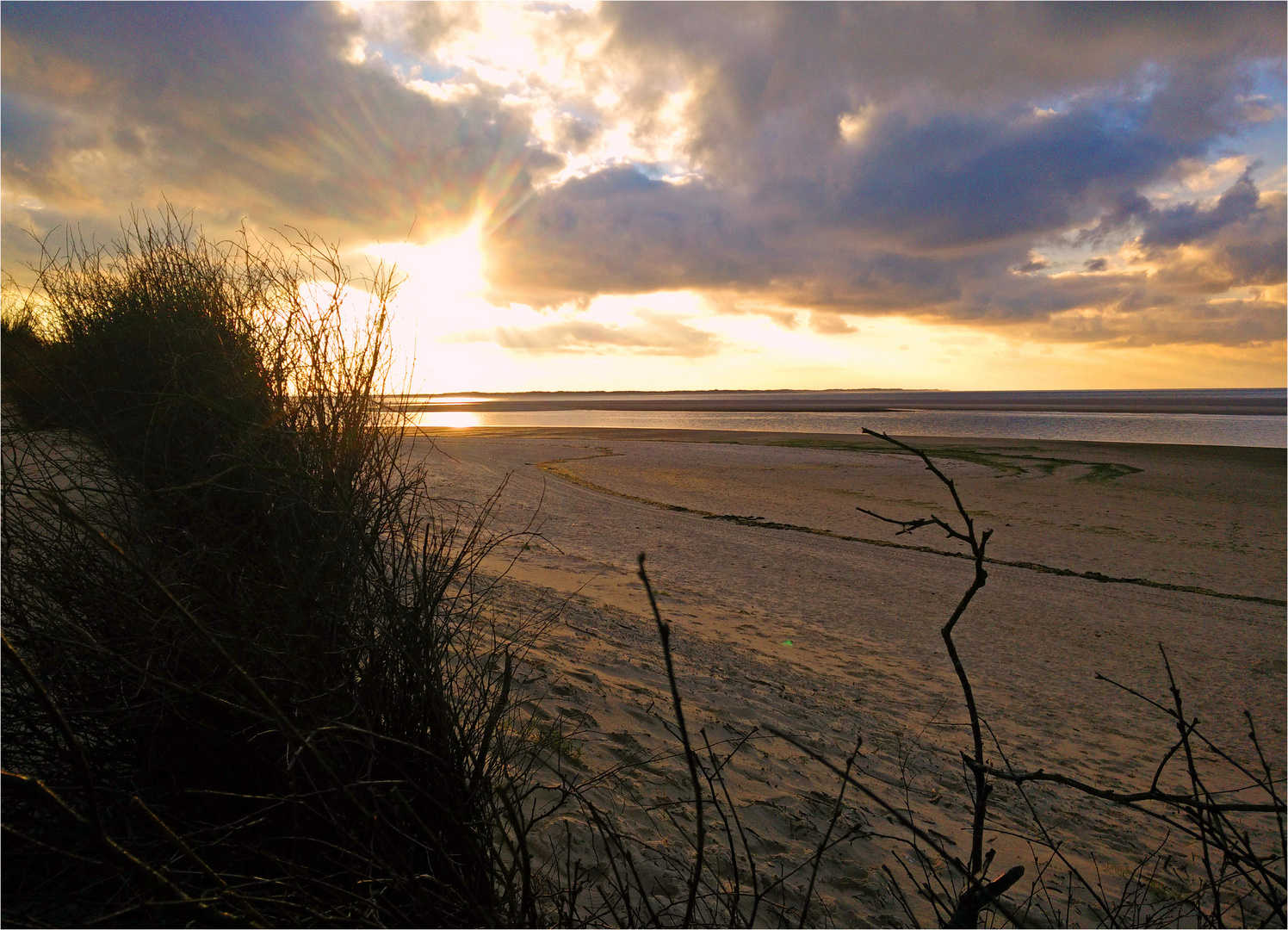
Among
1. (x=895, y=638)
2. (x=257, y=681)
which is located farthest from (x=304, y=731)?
(x=895, y=638)

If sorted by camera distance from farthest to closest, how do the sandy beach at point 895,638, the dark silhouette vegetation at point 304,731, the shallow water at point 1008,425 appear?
the shallow water at point 1008,425 < the sandy beach at point 895,638 < the dark silhouette vegetation at point 304,731

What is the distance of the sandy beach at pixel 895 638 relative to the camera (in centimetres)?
424

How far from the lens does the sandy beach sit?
424 centimetres

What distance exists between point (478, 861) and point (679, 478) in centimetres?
1773

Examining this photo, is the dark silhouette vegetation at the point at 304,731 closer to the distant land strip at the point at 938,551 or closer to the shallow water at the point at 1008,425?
the distant land strip at the point at 938,551

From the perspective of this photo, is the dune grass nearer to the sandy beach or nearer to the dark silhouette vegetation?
the dark silhouette vegetation

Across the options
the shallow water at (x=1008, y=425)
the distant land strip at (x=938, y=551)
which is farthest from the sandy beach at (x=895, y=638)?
the shallow water at (x=1008, y=425)

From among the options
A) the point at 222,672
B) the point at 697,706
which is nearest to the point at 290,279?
the point at 222,672

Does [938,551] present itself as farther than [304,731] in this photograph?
Yes

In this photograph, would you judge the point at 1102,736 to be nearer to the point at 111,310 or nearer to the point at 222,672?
the point at 222,672

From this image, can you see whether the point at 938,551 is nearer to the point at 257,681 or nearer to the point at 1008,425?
the point at 257,681

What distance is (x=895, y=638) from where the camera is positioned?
7691 millimetres

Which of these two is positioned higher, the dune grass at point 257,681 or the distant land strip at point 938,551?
the dune grass at point 257,681

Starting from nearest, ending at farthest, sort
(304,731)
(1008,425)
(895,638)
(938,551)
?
(304,731) → (895,638) → (938,551) → (1008,425)
